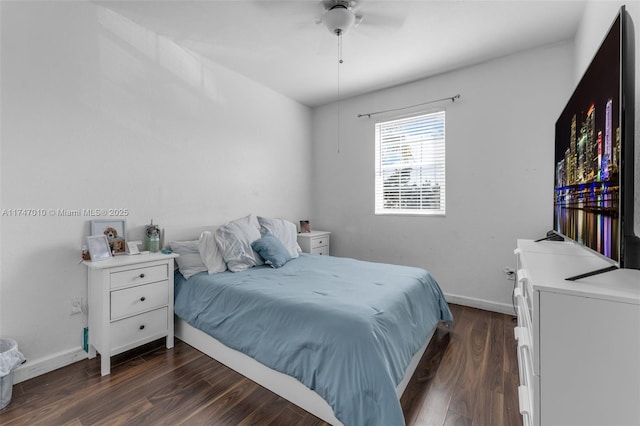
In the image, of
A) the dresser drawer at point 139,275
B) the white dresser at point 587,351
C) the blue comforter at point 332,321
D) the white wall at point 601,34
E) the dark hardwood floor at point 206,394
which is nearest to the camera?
the white dresser at point 587,351

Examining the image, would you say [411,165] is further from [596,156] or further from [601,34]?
[596,156]

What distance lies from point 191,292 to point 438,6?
9.81ft

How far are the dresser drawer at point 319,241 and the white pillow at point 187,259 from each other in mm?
1627

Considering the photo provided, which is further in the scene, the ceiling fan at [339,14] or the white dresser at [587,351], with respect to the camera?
the ceiling fan at [339,14]

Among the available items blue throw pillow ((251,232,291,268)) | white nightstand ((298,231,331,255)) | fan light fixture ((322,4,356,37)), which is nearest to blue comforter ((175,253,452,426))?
blue throw pillow ((251,232,291,268))

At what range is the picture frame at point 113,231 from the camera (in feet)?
7.30

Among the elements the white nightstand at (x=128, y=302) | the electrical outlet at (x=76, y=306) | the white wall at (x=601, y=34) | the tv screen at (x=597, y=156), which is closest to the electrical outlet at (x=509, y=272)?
the tv screen at (x=597, y=156)

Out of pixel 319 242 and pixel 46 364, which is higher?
pixel 319 242

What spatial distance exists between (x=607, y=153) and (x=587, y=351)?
2.16 ft

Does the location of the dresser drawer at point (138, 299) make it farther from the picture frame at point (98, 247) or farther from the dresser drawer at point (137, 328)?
the picture frame at point (98, 247)

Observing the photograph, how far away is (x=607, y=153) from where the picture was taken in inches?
38.4

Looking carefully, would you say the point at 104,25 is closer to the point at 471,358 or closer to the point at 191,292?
the point at 191,292

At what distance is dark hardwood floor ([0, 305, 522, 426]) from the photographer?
1577 millimetres

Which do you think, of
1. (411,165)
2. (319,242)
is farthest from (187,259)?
(411,165)
